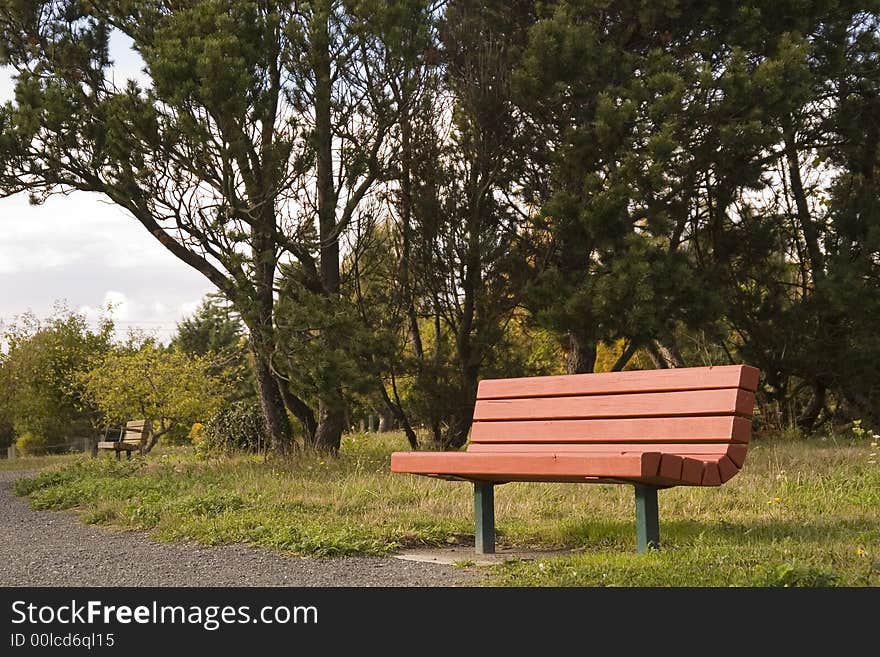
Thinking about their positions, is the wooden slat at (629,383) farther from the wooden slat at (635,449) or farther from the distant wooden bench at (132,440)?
the distant wooden bench at (132,440)

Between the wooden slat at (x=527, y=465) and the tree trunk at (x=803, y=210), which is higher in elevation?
the tree trunk at (x=803, y=210)

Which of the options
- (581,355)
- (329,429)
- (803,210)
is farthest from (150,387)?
(803,210)

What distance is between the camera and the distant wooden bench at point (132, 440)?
14313 mm

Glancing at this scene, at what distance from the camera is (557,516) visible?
21.0 feet

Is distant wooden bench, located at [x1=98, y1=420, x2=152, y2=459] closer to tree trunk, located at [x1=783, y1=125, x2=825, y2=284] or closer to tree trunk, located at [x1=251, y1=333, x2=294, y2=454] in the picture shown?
tree trunk, located at [x1=251, y1=333, x2=294, y2=454]

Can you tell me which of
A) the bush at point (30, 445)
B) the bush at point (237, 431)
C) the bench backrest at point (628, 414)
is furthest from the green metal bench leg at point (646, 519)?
the bush at point (30, 445)

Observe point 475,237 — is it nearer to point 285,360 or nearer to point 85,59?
point 285,360

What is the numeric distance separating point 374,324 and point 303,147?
200cm

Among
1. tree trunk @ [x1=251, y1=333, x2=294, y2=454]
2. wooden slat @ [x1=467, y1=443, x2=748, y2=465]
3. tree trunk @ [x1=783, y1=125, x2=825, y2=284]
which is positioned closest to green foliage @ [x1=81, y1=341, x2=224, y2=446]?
tree trunk @ [x1=251, y1=333, x2=294, y2=454]

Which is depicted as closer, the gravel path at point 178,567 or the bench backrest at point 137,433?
the gravel path at point 178,567

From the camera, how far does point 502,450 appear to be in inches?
219

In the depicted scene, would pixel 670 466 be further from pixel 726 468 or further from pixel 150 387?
pixel 150 387

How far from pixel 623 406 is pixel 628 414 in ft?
0.16

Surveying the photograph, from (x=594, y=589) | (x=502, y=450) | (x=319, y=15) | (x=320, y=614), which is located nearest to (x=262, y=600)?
(x=320, y=614)
